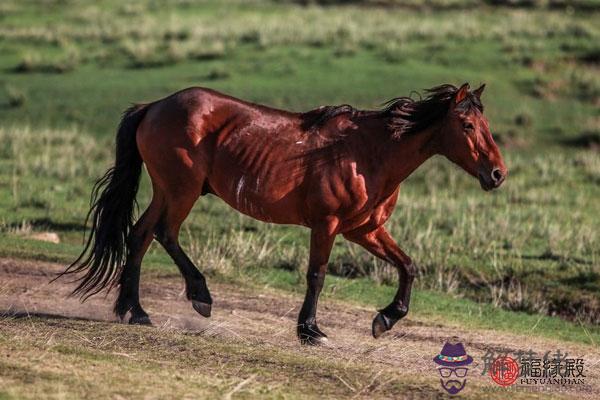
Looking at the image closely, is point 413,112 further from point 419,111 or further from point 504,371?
point 504,371

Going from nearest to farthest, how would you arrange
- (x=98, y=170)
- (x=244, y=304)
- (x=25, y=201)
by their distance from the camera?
(x=244, y=304) < (x=25, y=201) < (x=98, y=170)

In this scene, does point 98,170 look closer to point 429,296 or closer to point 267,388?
point 429,296

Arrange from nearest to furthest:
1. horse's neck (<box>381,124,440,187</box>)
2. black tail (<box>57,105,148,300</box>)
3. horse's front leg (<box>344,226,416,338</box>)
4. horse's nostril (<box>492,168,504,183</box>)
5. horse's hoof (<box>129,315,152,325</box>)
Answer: horse's nostril (<box>492,168,504,183</box>) → horse's neck (<box>381,124,440,187</box>) → horse's front leg (<box>344,226,416,338</box>) → horse's hoof (<box>129,315,152,325</box>) → black tail (<box>57,105,148,300</box>)

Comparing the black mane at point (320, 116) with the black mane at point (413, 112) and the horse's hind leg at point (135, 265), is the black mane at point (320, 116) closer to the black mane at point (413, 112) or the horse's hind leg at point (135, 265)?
the black mane at point (413, 112)

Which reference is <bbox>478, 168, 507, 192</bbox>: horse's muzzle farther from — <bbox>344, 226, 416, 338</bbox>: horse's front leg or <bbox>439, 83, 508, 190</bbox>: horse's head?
<bbox>344, 226, 416, 338</bbox>: horse's front leg

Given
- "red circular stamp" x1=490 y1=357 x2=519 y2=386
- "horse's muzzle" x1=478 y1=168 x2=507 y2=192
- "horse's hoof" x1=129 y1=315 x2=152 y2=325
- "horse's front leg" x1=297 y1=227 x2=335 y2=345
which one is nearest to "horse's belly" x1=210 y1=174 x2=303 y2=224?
"horse's front leg" x1=297 y1=227 x2=335 y2=345

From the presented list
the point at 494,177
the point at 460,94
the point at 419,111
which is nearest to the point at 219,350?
the point at 494,177

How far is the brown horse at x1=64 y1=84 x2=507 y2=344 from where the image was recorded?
407 inches

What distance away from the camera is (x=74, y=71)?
29969 mm

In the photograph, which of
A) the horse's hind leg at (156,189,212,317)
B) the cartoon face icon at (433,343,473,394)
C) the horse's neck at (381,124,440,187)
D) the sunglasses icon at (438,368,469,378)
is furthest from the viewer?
the horse's hind leg at (156,189,212,317)

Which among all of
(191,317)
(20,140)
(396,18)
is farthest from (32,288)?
(396,18)

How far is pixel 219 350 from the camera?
9.23 m

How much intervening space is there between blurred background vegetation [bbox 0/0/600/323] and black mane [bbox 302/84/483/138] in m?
3.28

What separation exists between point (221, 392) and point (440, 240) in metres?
8.11
